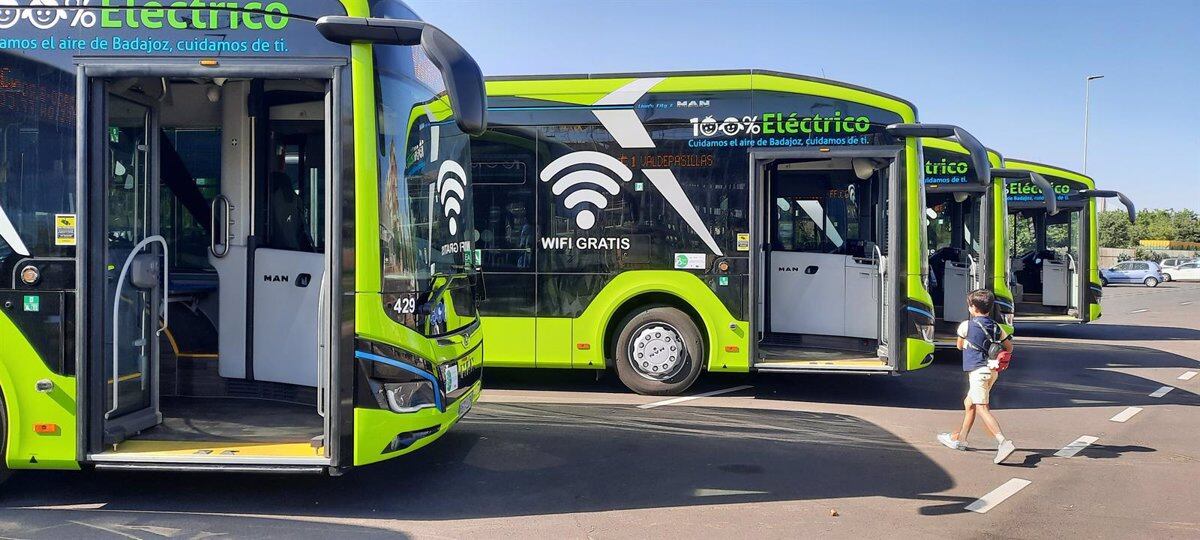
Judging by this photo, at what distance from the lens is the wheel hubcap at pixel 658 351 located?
30.7ft

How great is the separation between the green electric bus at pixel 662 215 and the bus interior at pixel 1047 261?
8.52 metres

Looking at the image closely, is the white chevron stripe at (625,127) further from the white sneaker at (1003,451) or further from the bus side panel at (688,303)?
the white sneaker at (1003,451)

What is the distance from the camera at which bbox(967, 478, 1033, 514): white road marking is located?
223 inches

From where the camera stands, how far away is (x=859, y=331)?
10023 mm

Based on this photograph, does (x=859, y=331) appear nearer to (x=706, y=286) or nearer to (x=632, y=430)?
(x=706, y=286)

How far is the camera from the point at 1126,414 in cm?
900

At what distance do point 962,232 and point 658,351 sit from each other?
809 cm

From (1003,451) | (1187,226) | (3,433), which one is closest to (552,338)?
(1003,451)

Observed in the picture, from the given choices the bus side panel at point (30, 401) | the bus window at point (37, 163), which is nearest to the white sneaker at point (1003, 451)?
the bus side panel at point (30, 401)

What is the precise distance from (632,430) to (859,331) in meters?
3.62

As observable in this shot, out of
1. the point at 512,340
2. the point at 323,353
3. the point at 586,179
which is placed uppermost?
the point at 586,179

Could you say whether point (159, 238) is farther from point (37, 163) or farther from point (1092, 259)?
point (1092, 259)

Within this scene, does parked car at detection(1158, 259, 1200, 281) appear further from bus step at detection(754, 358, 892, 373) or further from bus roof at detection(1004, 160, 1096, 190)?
bus step at detection(754, 358, 892, 373)

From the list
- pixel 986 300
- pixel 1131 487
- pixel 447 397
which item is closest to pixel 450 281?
pixel 447 397
